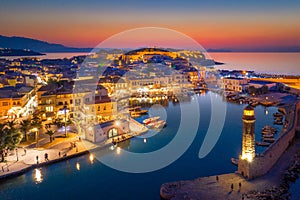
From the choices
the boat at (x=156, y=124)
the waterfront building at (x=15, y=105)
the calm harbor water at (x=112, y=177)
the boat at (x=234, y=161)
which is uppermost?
the waterfront building at (x=15, y=105)

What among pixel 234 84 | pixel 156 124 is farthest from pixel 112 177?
pixel 234 84

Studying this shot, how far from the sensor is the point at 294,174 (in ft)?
29.3

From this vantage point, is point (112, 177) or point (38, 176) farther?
point (112, 177)

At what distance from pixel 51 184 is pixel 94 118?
6.35m

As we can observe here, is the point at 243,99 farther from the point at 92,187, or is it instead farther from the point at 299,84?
the point at 92,187

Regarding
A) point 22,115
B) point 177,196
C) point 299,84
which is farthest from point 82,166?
point 299,84

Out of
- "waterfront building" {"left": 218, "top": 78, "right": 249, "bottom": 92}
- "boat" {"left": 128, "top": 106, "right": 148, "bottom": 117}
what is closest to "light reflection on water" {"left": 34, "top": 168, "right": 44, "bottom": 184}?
"boat" {"left": 128, "top": 106, "right": 148, "bottom": 117}

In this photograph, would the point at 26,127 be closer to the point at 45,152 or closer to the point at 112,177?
the point at 45,152

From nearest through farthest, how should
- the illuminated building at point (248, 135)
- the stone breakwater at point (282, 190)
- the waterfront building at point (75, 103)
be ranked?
the stone breakwater at point (282, 190)
the illuminated building at point (248, 135)
the waterfront building at point (75, 103)

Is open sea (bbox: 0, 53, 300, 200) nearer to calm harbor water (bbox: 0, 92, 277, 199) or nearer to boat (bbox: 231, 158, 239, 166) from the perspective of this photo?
calm harbor water (bbox: 0, 92, 277, 199)

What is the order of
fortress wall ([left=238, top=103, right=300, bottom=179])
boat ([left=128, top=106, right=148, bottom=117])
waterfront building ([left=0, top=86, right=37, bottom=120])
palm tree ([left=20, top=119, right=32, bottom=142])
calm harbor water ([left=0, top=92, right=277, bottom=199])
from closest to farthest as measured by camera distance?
fortress wall ([left=238, top=103, right=300, bottom=179]) < calm harbor water ([left=0, top=92, right=277, bottom=199]) < palm tree ([left=20, top=119, right=32, bottom=142]) < waterfront building ([left=0, top=86, right=37, bottom=120]) < boat ([left=128, top=106, right=148, bottom=117])

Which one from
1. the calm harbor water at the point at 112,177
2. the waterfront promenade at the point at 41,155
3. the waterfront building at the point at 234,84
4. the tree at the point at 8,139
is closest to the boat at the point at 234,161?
the calm harbor water at the point at 112,177

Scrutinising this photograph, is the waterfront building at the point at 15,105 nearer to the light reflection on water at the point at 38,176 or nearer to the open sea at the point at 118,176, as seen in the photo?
the open sea at the point at 118,176

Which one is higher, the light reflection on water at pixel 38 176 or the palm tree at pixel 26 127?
the palm tree at pixel 26 127
